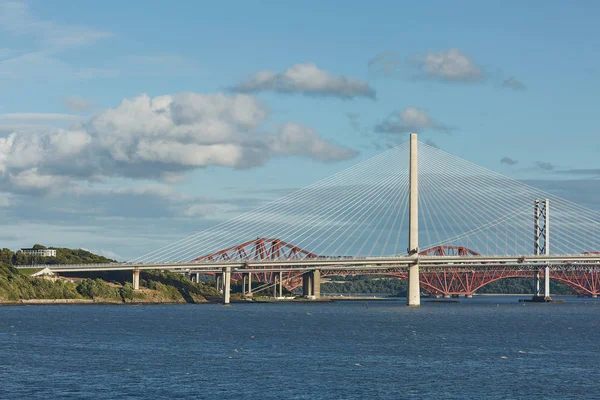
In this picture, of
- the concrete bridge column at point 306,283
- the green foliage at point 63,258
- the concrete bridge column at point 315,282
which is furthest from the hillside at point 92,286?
the concrete bridge column at point 306,283

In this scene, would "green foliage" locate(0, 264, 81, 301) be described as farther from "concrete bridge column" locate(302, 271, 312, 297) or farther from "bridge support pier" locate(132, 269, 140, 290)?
"concrete bridge column" locate(302, 271, 312, 297)

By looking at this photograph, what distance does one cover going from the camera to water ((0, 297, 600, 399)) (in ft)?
158

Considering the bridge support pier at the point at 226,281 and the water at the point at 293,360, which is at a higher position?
the bridge support pier at the point at 226,281

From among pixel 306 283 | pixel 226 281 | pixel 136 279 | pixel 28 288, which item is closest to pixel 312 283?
pixel 306 283

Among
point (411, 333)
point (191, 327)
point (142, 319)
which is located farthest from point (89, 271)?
point (411, 333)

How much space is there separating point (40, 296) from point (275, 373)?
9188 centimetres

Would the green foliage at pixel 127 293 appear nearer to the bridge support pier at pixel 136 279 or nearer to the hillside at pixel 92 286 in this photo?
the hillside at pixel 92 286

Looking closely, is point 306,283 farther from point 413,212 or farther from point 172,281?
point 413,212

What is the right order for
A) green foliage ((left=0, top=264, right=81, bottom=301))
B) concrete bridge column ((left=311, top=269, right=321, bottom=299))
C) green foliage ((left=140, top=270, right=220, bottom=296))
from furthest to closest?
1. concrete bridge column ((left=311, top=269, right=321, bottom=299))
2. green foliage ((left=140, top=270, right=220, bottom=296))
3. green foliage ((left=0, top=264, right=81, bottom=301))

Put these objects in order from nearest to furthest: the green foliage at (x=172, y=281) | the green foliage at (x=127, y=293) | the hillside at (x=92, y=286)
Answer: the hillside at (x=92, y=286) → the green foliage at (x=127, y=293) → the green foliage at (x=172, y=281)

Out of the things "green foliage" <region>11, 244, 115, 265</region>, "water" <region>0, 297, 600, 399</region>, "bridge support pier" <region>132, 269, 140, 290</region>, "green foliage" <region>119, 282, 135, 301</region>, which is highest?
"green foliage" <region>11, 244, 115, 265</region>

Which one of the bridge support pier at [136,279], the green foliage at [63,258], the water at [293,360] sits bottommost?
the water at [293,360]

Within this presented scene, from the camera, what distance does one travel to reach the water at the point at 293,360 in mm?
48156

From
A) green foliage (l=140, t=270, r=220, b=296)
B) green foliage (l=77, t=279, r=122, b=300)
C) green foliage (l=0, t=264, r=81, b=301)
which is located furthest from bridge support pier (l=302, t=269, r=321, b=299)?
green foliage (l=0, t=264, r=81, b=301)
